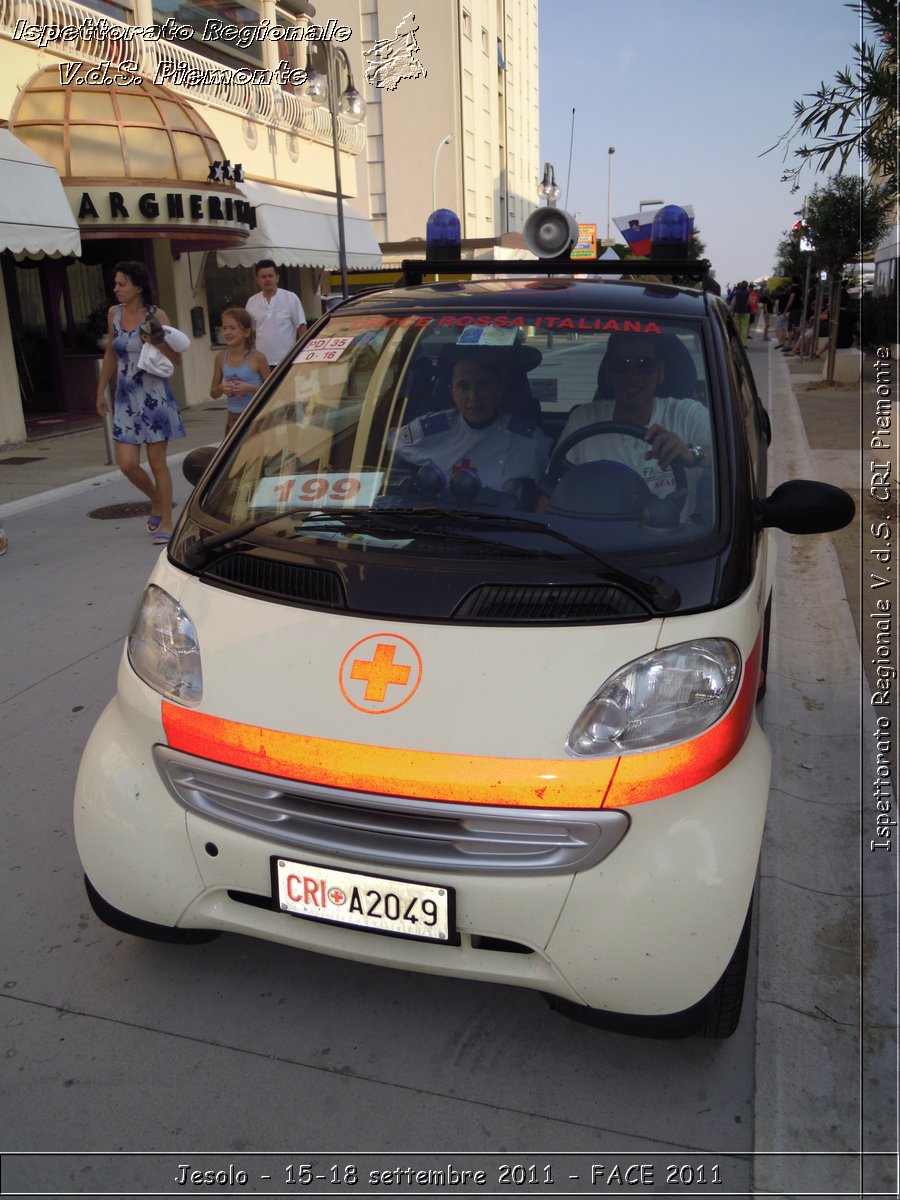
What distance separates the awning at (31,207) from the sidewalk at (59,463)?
7.51 ft

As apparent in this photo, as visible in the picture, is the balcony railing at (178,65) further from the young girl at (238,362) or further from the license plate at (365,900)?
the license plate at (365,900)

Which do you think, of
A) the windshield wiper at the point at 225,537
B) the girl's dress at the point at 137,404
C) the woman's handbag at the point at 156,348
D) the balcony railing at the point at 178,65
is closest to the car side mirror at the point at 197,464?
the windshield wiper at the point at 225,537

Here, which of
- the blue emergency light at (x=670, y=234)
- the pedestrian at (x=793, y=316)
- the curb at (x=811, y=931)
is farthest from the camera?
the pedestrian at (x=793, y=316)

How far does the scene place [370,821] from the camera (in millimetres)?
2221

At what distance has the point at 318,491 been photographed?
296 centimetres

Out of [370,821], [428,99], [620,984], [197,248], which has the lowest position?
[620,984]

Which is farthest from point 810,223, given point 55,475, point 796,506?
point 796,506

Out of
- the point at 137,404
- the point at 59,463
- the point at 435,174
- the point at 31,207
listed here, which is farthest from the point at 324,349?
the point at 435,174

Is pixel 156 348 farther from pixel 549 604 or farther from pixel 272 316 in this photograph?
pixel 549 604

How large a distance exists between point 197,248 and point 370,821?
16146 mm

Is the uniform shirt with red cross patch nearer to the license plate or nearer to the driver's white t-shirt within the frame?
the driver's white t-shirt

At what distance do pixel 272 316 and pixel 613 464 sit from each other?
6351 mm

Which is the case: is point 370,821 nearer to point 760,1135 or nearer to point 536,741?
point 536,741

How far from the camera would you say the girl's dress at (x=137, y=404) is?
7.10 meters
